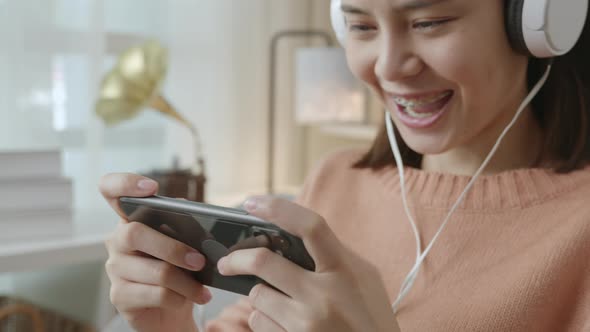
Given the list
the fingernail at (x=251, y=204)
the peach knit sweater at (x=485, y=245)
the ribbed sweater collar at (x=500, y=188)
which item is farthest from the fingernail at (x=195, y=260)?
the ribbed sweater collar at (x=500, y=188)

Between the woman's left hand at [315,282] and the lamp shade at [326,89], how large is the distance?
1.57 m

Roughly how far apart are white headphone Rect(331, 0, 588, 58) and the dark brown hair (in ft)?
0.33

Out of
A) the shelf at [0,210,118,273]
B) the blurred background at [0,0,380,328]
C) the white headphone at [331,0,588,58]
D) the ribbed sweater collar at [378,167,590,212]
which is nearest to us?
the white headphone at [331,0,588,58]

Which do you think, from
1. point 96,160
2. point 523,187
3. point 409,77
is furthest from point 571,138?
point 96,160

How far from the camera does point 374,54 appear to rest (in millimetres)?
906

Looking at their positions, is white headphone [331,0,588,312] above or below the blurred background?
above

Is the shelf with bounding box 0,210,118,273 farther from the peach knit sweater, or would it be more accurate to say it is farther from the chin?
the chin

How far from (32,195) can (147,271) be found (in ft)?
3.24

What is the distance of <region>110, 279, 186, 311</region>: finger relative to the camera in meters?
0.81

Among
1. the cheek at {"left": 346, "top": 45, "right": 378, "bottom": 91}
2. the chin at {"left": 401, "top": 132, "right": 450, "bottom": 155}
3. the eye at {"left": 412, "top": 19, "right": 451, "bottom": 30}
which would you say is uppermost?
the eye at {"left": 412, "top": 19, "right": 451, "bottom": 30}

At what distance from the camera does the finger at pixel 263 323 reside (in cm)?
68

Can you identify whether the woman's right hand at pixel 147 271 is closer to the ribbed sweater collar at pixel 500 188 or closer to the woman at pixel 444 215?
the woman at pixel 444 215

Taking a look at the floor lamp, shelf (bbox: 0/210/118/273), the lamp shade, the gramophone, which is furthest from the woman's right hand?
the floor lamp

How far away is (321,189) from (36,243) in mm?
820
